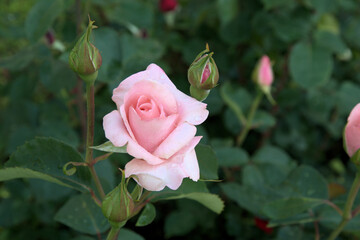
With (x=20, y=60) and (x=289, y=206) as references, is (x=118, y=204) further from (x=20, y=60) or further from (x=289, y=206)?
(x=20, y=60)

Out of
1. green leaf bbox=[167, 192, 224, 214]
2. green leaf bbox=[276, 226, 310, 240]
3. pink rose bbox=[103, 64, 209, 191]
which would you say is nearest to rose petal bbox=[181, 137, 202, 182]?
pink rose bbox=[103, 64, 209, 191]

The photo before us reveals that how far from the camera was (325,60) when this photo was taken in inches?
48.9

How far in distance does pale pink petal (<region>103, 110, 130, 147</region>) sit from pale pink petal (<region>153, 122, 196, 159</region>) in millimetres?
39

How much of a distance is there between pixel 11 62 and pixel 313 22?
3.29ft

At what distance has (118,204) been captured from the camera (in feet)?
1.47

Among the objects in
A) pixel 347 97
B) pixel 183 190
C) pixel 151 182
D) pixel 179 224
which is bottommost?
pixel 179 224

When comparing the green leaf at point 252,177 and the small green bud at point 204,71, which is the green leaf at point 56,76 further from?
the small green bud at point 204,71

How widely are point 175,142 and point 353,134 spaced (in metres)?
0.30

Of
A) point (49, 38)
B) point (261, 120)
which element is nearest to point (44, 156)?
point (49, 38)

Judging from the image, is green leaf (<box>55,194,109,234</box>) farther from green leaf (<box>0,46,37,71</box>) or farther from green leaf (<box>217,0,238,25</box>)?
green leaf (<box>217,0,238,25</box>)

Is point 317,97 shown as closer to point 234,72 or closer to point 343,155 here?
point 234,72

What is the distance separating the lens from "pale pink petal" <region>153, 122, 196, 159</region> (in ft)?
1.39

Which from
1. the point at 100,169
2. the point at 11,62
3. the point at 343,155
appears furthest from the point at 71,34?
the point at 343,155

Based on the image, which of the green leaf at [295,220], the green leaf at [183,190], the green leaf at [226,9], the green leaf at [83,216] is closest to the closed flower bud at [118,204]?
the green leaf at [183,190]
